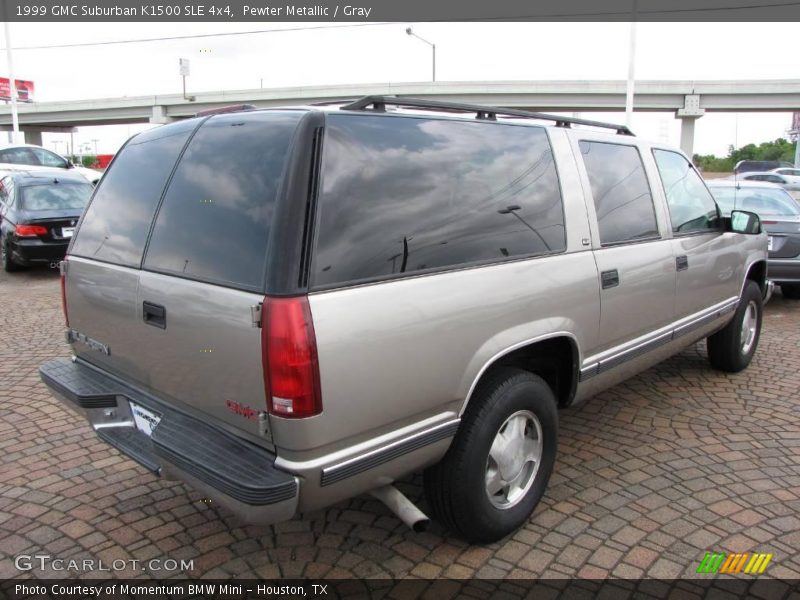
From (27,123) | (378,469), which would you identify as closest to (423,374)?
(378,469)

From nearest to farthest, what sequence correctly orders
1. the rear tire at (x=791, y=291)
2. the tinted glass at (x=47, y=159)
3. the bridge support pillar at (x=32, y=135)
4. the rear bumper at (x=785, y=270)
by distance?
the rear bumper at (x=785, y=270)
the rear tire at (x=791, y=291)
the tinted glass at (x=47, y=159)
the bridge support pillar at (x=32, y=135)

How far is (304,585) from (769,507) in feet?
7.88

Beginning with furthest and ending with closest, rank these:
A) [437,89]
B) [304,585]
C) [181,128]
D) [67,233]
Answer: [437,89] → [67,233] → [181,128] → [304,585]

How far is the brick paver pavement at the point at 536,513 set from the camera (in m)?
2.75

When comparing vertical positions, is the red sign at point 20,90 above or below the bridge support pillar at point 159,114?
above

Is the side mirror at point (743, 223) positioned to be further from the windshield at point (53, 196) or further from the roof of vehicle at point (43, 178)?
the roof of vehicle at point (43, 178)

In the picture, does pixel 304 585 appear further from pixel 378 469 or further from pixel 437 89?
pixel 437 89

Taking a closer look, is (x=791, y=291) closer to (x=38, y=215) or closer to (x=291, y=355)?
(x=291, y=355)

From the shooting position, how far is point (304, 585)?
8.55 ft

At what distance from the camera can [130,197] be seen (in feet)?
9.81

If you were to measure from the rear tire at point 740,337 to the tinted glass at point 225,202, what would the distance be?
428 cm

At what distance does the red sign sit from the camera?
270 ft

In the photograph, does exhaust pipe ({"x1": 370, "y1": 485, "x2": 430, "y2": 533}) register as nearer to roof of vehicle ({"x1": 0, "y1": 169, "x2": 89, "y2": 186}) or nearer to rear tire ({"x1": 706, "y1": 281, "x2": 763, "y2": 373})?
rear tire ({"x1": 706, "y1": 281, "x2": 763, "y2": 373})

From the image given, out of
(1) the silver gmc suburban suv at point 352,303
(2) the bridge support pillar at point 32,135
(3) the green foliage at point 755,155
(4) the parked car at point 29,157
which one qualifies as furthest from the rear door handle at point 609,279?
(2) the bridge support pillar at point 32,135
